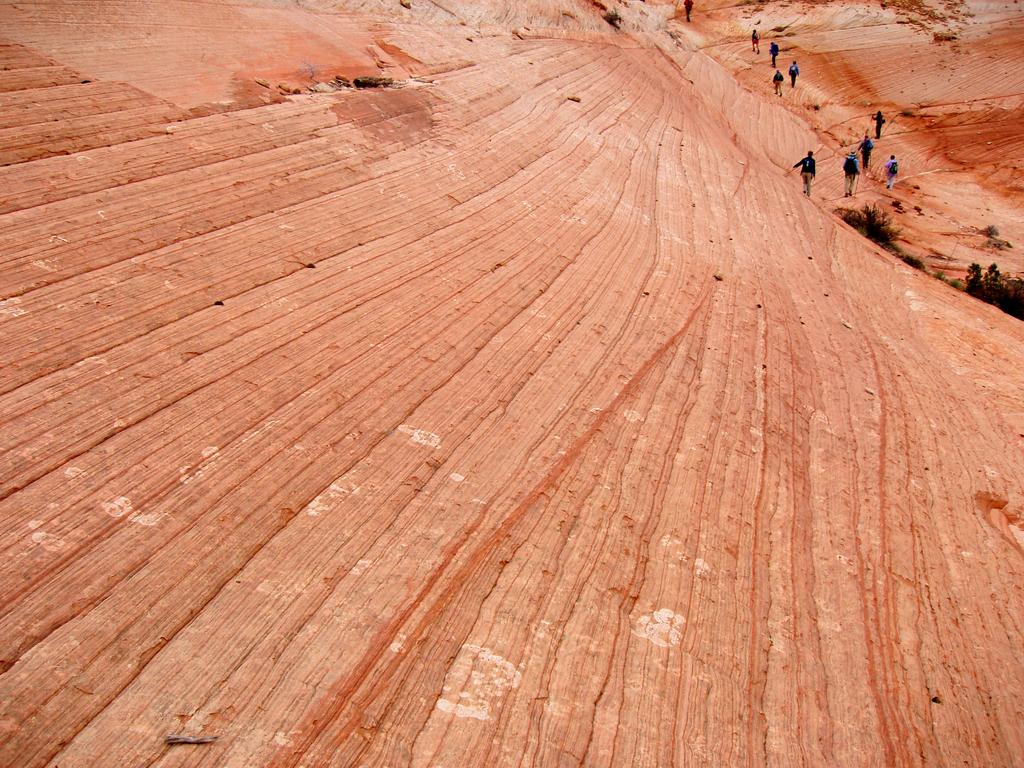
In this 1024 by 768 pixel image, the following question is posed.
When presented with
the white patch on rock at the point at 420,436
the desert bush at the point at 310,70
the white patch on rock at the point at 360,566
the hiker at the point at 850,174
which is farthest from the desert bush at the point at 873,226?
the white patch on rock at the point at 360,566

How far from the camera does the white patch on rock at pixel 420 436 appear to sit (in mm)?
3023

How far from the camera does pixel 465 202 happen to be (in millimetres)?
4980

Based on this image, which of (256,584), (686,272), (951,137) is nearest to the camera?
(256,584)

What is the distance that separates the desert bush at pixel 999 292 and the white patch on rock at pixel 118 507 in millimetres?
8582

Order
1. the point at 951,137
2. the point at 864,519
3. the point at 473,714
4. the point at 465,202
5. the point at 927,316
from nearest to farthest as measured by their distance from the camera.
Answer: the point at 473,714, the point at 864,519, the point at 465,202, the point at 927,316, the point at 951,137

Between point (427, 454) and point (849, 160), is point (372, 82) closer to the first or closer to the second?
point (427, 454)

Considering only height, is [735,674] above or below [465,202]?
below

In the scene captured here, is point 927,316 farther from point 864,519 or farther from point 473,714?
point 473,714

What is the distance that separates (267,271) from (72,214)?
0.89 meters

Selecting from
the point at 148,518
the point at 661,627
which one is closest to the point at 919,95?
the point at 661,627

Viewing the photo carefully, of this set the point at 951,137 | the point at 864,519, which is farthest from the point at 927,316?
the point at 951,137

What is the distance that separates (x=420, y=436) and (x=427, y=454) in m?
0.11

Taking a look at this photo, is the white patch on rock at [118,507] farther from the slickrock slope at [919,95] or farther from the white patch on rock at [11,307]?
the slickrock slope at [919,95]

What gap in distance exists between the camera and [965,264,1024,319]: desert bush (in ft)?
26.8
